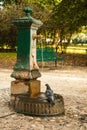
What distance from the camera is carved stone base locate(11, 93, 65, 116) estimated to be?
7852 millimetres

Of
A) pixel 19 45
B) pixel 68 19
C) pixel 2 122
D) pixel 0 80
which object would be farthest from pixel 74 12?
pixel 2 122

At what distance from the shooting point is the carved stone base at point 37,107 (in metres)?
7.85

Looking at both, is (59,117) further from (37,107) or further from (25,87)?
(25,87)

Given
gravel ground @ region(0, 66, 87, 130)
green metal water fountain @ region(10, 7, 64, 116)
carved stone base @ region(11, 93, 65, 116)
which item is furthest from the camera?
green metal water fountain @ region(10, 7, 64, 116)

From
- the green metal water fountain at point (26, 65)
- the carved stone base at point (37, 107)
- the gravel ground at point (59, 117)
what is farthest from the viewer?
the green metal water fountain at point (26, 65)

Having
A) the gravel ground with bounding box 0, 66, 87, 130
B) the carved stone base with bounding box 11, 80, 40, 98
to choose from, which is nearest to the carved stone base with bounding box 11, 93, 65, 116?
the gravel ground with bounding box 0, 66, 87, 130

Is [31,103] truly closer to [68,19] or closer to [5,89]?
[5,89]

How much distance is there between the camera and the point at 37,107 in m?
7.86

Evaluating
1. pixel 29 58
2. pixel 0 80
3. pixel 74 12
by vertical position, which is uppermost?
pixel 74 12

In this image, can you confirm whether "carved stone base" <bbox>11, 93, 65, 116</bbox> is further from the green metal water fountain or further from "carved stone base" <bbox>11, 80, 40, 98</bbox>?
"carved stone base" <bbox>11, 80, 40, 98</bbox>

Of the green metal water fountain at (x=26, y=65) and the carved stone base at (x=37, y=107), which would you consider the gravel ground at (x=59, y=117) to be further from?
the green metal water fountain at (x=26, y=65)

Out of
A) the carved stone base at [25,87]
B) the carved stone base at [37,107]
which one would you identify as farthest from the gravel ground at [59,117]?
the carved stone base at [25,87]

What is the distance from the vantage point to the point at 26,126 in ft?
23.3

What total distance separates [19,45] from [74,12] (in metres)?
13.8
